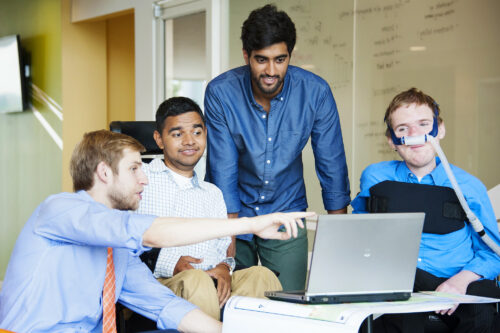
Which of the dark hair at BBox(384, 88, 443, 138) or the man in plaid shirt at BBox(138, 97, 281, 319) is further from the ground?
the dark hair at BBox(384, 88, 443, 138)

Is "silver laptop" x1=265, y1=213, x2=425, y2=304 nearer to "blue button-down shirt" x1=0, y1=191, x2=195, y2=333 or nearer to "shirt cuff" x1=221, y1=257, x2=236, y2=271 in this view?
"blue button-down shirt" x1=0, y1=191, x2=195, y2=333

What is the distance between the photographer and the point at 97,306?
1.74m

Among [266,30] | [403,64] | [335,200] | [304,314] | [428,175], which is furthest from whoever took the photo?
[403,64]

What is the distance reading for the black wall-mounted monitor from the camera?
6074 millimetres

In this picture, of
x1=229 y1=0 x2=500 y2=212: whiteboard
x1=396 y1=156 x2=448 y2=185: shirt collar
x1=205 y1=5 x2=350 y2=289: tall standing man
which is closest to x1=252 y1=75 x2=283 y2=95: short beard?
x1=205 y1=5 x2=350 y2=289: tall standing man

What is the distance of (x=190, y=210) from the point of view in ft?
7.69

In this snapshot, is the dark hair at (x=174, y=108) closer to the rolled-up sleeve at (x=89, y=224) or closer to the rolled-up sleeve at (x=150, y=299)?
the rolled-up sleeve at (x=150, y=299)

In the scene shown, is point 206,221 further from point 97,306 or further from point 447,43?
point 447,43

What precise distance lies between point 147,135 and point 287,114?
687 millimetres

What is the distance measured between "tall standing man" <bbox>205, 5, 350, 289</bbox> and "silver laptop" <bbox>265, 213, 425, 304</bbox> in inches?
38.9

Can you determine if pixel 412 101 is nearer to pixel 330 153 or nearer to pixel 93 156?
pixel 330 153

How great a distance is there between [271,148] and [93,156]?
0.94 metres

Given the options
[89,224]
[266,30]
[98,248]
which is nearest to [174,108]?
[266,30]

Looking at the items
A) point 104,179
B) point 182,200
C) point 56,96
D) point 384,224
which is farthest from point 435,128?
point 56,96
